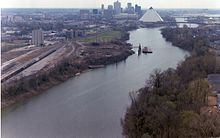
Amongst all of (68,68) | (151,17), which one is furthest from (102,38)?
(151,17)

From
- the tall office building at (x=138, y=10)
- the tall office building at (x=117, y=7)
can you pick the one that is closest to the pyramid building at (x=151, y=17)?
the tall office building at (x=138, y=10)

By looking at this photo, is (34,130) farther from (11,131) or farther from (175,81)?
(175,81)

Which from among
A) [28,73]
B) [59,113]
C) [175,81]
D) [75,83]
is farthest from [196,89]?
[28,73]

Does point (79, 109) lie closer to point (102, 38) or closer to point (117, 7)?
point (102, 38)

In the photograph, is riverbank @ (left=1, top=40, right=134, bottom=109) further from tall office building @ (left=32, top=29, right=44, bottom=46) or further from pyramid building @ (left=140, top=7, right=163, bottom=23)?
pyramid building @ (left=140, top=7, right=163, bottom=23)

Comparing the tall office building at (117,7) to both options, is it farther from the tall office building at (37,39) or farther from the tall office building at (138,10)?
the tall office building at (37,39)

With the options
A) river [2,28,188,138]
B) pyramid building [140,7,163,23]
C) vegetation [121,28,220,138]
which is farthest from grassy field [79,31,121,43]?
vegetation [121,28,220,138]
